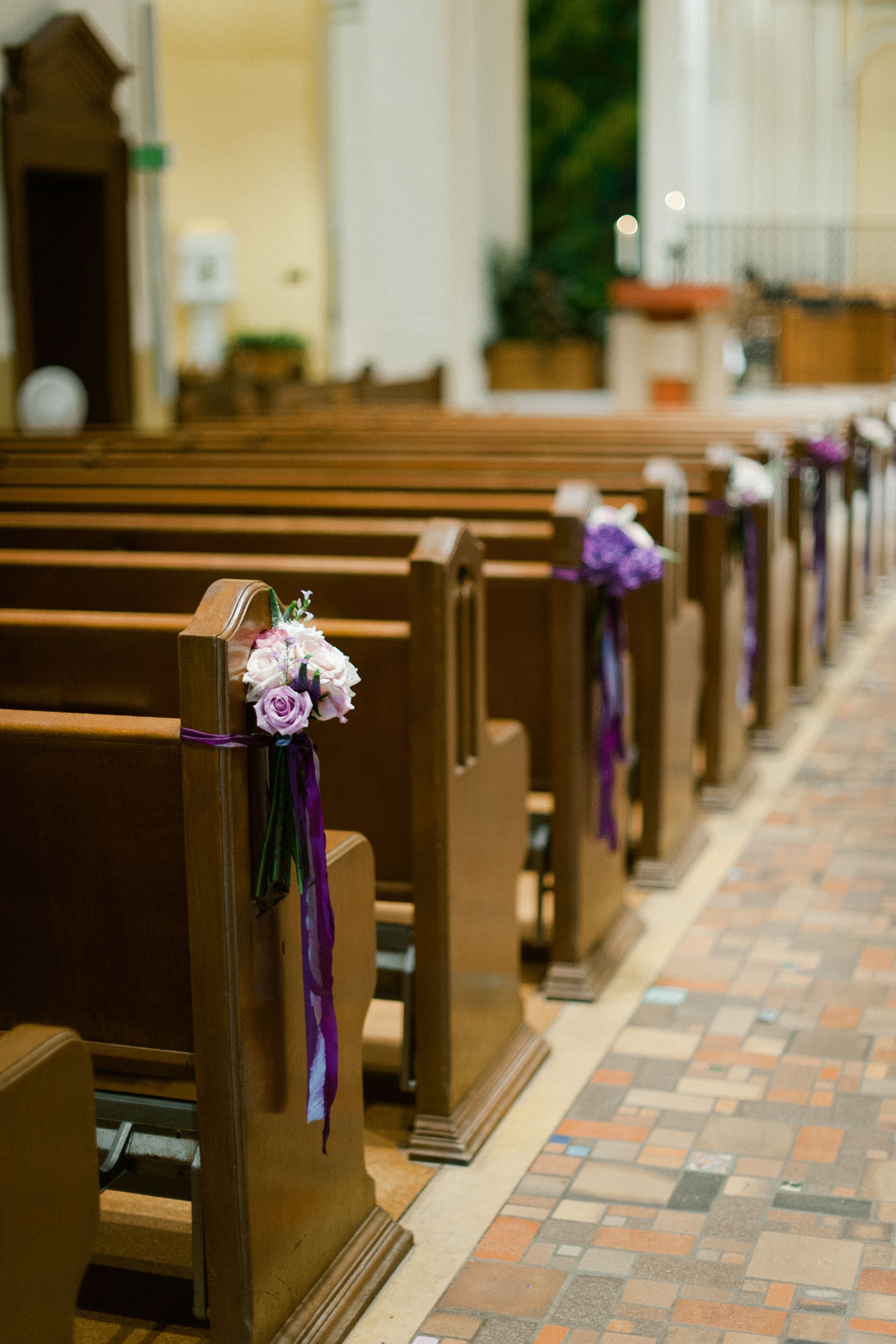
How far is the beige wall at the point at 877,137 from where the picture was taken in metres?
23.5

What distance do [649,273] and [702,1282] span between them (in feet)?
48.6

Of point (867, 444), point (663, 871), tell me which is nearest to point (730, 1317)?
point (663, 871)

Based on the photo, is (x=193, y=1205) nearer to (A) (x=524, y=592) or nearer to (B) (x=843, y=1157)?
(B) (x=843, y=1157)

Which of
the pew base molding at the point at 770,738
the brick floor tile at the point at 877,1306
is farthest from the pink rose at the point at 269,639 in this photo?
the pew base molding at the point at 770,738

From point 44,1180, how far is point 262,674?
641mm

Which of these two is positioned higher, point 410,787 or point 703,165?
point 703,165

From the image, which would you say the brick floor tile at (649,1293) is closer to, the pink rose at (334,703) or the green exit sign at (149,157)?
the pink rose at (334,703)

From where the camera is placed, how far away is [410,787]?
2.76 m

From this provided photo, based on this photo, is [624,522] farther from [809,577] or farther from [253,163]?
[253,163]

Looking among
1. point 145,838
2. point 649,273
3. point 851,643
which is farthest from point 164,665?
point 649,273

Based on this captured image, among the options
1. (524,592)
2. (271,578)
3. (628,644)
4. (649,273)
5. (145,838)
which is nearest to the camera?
(145,838)

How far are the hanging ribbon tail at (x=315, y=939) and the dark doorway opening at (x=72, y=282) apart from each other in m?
7.13

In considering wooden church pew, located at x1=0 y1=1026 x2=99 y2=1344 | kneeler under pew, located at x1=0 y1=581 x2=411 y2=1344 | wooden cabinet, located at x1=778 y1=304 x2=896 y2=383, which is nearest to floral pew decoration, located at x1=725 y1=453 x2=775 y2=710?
kneeler under pew, located at x1=0 y1=581 x2=411 y2=1344

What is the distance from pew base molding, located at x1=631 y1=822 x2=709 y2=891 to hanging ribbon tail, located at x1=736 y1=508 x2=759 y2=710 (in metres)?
0.88
